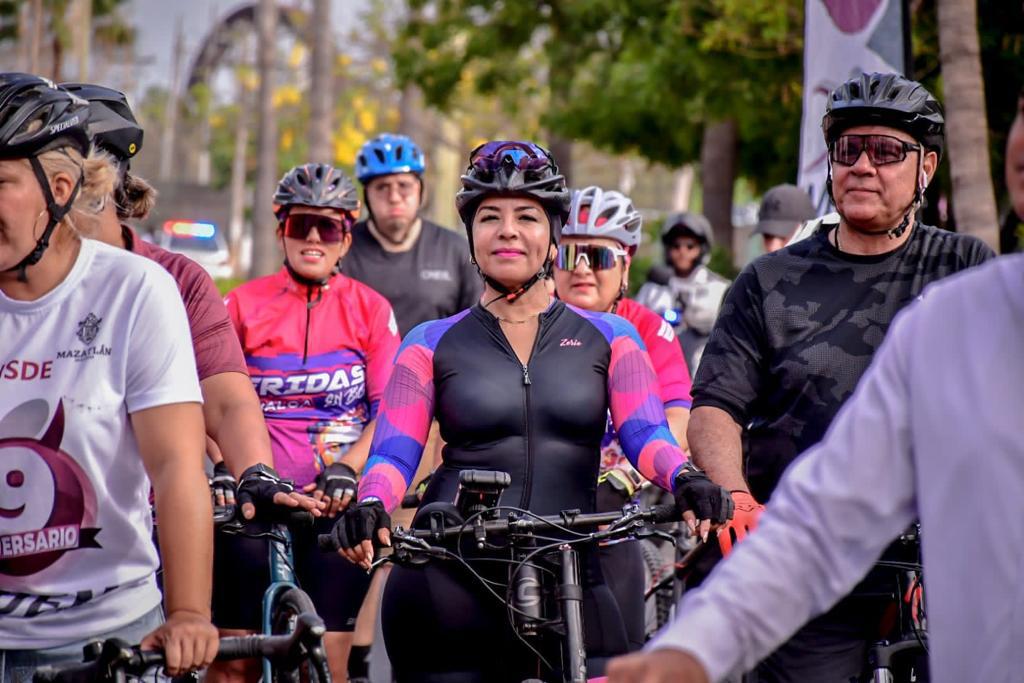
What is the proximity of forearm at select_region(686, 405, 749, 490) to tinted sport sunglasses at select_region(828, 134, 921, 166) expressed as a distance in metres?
0.93

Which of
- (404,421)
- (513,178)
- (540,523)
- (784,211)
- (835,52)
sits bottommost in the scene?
(540,523)

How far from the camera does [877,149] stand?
17.5ft

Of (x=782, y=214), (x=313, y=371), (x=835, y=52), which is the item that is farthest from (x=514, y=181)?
(x=835, y=52)

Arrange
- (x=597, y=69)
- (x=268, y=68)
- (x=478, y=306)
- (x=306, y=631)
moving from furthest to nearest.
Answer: (x=268, y=68) → (x=597, y=69) → (x=478, y=306) → (x=306, y=631)

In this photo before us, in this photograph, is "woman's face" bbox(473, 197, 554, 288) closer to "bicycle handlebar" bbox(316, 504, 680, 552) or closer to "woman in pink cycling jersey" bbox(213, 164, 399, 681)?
"bicycle handlebar" bbox(316, 504, 680, 552)

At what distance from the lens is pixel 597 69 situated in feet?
84.9

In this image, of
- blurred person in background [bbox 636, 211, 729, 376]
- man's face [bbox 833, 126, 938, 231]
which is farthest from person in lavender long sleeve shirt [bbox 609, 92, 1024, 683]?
blurred person in background [bbox 636, 211, 729, 376]

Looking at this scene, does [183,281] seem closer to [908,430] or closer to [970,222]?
[908,430]

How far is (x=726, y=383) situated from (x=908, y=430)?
2.44m

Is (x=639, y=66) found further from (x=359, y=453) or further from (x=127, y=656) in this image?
(x=127, y=656)

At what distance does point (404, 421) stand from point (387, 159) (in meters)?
4.79

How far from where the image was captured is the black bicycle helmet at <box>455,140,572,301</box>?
5613 mm

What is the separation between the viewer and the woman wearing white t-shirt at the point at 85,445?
151 inches

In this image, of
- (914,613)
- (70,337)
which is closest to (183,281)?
(70,337)
